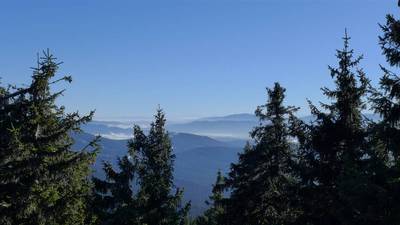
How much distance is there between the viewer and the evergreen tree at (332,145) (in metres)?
23.9

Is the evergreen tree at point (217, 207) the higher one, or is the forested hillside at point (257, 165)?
the forested hillside at point (257, 165)

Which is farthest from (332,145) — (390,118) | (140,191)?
(140,191)

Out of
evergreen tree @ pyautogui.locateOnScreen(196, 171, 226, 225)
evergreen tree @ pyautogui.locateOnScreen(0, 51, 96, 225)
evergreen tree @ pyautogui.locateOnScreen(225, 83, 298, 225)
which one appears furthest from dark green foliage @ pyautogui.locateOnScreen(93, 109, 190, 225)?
evergreen tree @ pyautogui.locateOnScreen(0, 51, 96, 225)

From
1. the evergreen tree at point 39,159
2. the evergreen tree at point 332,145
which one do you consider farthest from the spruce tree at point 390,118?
the evergreen tree at point 39,159

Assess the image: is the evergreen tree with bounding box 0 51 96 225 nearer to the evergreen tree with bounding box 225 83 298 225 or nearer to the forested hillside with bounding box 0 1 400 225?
the forested hillside with bounding box 0 1 400 225

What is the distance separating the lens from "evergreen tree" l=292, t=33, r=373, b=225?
23.9 meters

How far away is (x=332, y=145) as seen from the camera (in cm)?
2459

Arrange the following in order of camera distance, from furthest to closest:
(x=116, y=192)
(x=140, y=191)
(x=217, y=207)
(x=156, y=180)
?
1. (x=217, y=207)
2. (x=156, y=180)
3. (x=116, y=192)
4. (x=140, y=191)

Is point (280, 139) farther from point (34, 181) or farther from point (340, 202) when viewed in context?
point (34, 181)

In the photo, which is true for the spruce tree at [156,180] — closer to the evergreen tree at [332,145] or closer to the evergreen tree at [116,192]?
the evergreen tree at [116,192]

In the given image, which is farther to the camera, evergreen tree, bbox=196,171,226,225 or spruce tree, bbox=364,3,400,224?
evergreen tree, bbox=196,171,226,225

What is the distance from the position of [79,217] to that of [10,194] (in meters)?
3.11

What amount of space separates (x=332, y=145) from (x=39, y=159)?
12.7m

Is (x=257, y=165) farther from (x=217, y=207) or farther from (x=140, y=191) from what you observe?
(x=217, y=207)
